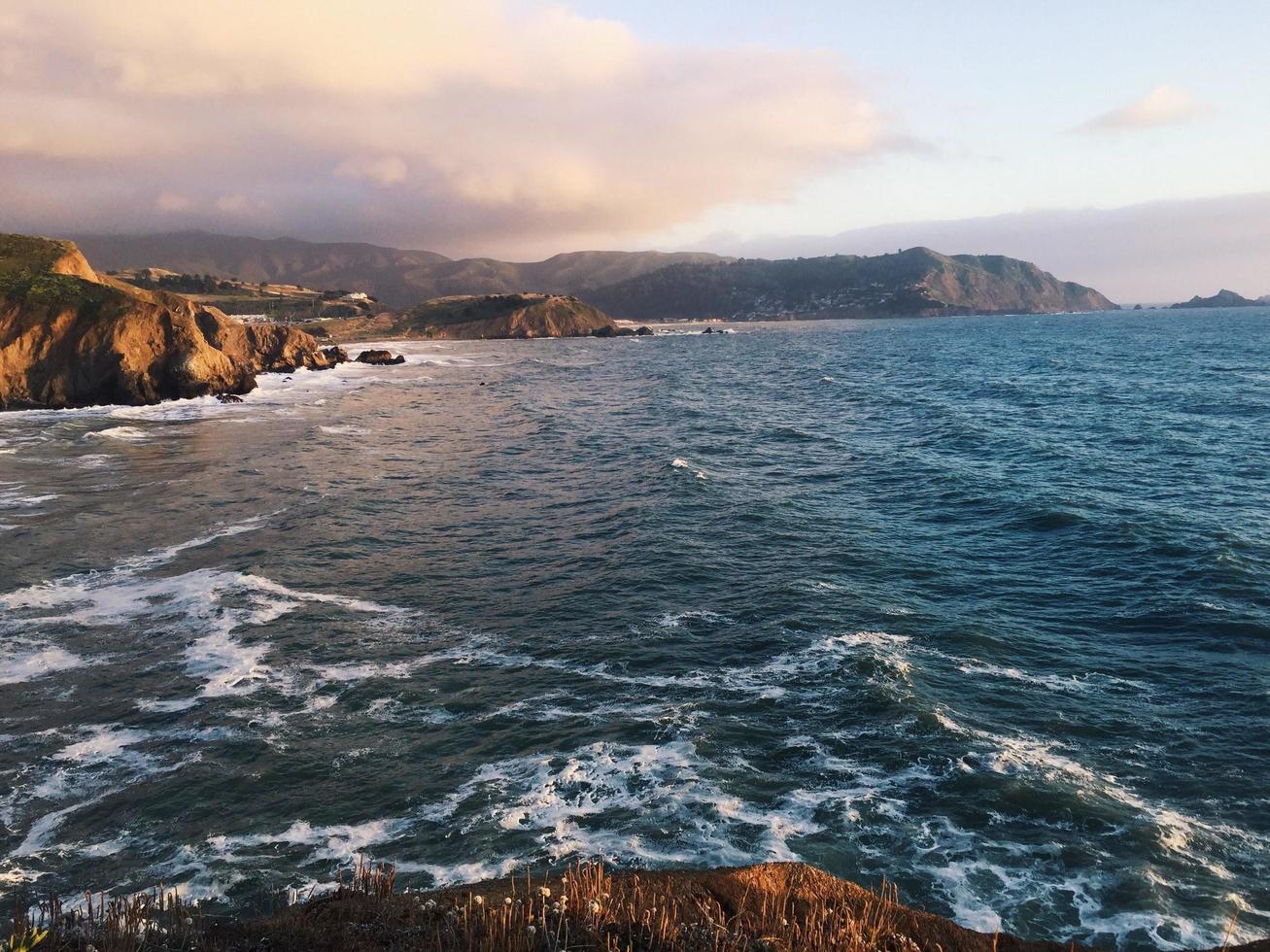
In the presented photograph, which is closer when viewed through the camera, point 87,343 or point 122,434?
point 122,434

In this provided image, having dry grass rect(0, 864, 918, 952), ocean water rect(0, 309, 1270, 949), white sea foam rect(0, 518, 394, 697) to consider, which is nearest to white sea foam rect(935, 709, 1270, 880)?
ocean water rect(0, 309, 1270, 949)

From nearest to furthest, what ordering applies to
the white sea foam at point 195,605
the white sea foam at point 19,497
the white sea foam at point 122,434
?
the white sea foam at point 195,605, the white sea foam at point 19,497, the white sea foam at point 122,434

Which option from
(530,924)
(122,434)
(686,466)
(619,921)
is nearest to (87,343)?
(122,434)

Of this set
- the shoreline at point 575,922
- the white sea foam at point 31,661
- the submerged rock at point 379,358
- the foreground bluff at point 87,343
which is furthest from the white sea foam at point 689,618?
the submerged rock at point 379,358

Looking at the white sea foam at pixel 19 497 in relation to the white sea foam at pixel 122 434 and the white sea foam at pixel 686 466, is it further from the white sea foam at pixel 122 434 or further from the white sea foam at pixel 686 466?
the white sea foam at pixel 686 466

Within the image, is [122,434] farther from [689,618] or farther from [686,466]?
[689,618]

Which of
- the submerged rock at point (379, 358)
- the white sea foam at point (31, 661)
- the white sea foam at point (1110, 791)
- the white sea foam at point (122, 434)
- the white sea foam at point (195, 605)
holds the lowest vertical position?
the white sea foam at point (31, 661)

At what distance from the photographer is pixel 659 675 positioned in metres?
18.9

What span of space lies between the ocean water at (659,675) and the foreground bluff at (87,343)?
2768 centimetres

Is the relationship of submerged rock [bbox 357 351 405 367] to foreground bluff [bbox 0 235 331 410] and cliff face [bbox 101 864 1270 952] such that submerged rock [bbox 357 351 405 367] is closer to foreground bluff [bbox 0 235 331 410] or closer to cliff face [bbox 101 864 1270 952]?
foreground bluff [bbox 0 235 331 410]

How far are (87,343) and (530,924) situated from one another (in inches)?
2984

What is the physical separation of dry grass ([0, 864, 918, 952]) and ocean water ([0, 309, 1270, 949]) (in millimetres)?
3249

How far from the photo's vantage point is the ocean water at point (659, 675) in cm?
1269

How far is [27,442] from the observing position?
5000 centimetres
